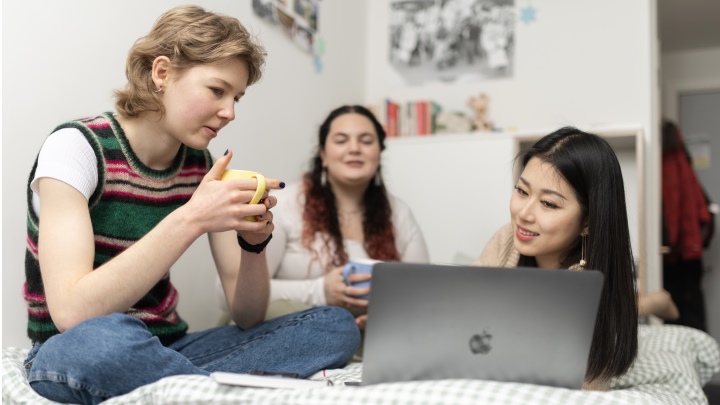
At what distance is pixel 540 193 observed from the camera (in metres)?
1.38

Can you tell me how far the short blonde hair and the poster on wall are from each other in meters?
2.20

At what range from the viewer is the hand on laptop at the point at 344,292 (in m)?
1.71

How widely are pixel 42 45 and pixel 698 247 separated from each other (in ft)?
11.3

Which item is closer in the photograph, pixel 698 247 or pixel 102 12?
pixel 102 12

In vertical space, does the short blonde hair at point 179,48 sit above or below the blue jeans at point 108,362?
above

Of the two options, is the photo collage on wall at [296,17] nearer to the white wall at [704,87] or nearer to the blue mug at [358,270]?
the blue mug at [358,270]

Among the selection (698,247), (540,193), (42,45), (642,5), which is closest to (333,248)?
(540,193)

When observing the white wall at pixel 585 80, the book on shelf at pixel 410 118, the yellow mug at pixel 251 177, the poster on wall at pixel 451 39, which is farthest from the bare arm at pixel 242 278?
the poster on wall at pixel 451 39

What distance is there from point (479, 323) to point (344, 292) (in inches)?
35.0

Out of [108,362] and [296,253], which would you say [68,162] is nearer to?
[108,362]

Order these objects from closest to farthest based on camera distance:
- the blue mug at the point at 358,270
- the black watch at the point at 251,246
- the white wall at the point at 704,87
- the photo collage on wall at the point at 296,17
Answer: the black watch at the point at 251,246, the blue mug at the point at 358,270, the photo collage on wall at the point at 296,17, the white wall at the point at 704,87

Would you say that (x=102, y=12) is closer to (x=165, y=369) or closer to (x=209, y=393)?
(x=165, y=369)

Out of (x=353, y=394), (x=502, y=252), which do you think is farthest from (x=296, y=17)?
(x=353, y=394)

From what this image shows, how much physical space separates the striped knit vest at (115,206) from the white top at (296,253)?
0.54 meters
